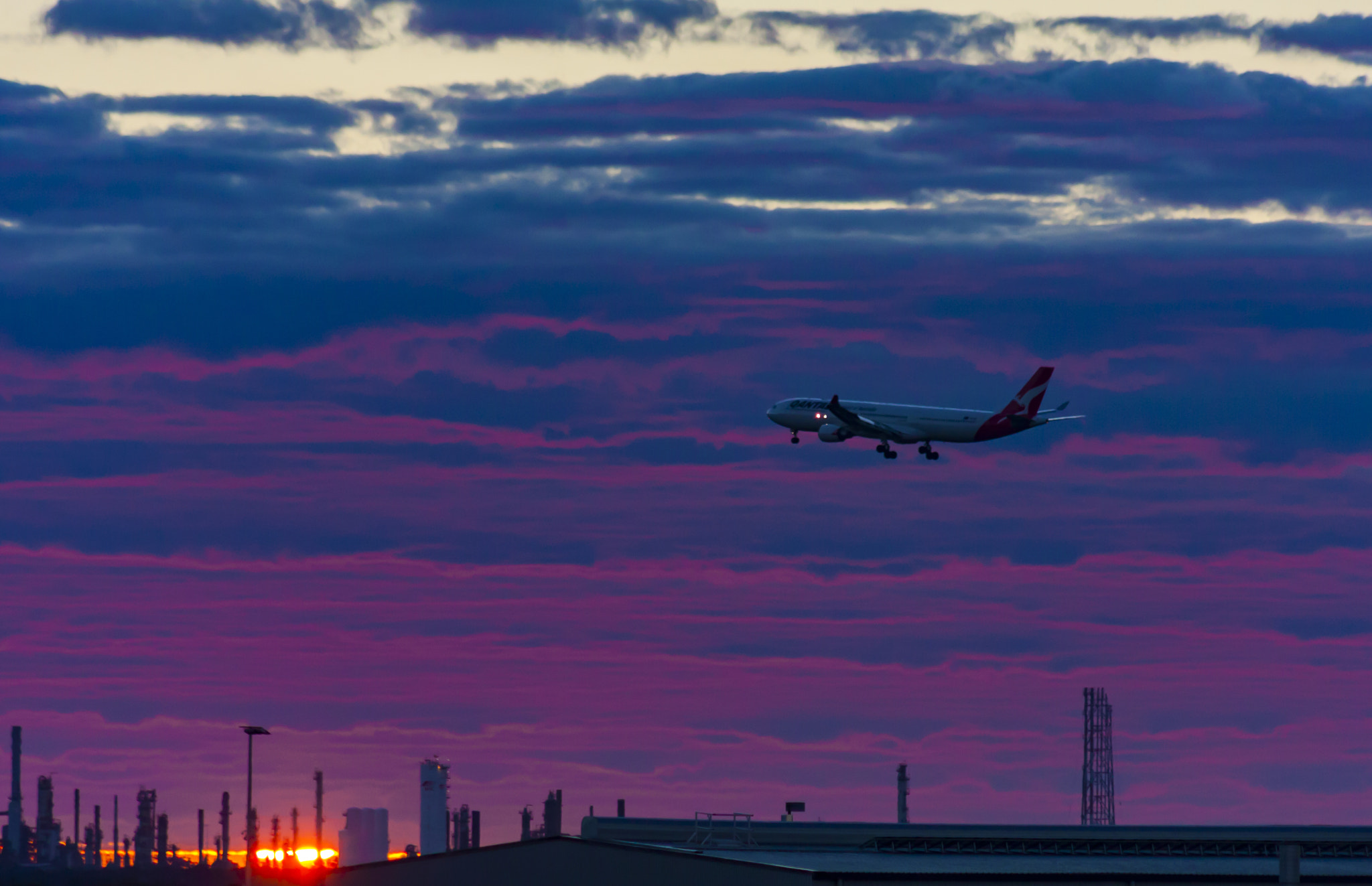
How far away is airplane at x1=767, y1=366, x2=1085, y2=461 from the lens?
167 metres

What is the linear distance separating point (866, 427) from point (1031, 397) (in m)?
14.6

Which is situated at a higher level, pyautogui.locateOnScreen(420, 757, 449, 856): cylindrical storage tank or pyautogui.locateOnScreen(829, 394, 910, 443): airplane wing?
pyautogui.locateOnScreen(829, 394, 910, 443): airplane wing

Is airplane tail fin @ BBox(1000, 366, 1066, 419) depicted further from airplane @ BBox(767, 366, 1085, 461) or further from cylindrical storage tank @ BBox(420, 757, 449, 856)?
cylindrical storage tank @ BBox(420, 757, 449, 856)

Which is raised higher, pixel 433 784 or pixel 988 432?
pixel 988 432

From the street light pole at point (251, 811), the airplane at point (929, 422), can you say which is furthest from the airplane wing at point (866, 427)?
the street light pole at point (251, 811)

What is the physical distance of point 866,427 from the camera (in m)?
169

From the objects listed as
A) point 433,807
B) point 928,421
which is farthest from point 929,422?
point 433,807

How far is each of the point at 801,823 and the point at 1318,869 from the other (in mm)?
25210

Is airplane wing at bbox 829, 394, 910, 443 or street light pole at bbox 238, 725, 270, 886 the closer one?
street light pole at bbox 238, 725, 270, 886

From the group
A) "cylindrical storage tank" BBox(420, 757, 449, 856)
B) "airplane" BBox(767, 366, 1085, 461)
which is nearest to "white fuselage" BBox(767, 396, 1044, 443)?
"airplane" BBox(767, 366, 1085, 461)

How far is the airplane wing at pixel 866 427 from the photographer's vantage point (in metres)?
169

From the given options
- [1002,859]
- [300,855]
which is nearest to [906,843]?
[1002,859]

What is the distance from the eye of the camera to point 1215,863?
3610 inches

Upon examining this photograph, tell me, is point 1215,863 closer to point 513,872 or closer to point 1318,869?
point 1318,869
